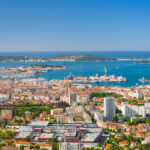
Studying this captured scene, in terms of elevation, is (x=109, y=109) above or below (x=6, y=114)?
above

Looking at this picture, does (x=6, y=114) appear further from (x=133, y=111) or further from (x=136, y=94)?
(x=136, y=94)

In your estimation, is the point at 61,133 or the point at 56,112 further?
the point at 56,112

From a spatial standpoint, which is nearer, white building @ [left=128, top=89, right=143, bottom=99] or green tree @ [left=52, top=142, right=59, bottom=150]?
green tree @ [left=52, top=142, right=59, bottom=150]

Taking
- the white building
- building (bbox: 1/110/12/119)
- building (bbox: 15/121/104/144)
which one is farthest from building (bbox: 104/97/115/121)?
the white building

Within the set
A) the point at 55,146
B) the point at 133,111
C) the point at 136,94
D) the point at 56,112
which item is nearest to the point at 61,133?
the point at 55,146

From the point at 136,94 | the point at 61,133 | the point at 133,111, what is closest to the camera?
the point at 61,133

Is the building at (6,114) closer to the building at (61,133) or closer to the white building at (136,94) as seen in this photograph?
the building at (61,133)

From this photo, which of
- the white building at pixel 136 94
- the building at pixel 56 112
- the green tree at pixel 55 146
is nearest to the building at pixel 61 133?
the green tree at pixel 55 146

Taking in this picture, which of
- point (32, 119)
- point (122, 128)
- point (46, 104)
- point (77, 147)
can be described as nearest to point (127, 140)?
point (122, 128)

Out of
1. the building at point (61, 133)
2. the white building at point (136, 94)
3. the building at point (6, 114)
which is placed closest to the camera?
the building at point (61, 133)

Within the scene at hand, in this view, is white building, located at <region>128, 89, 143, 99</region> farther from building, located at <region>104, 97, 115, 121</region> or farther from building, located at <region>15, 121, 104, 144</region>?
building, located at <region>15, 121, 104, 144</region>

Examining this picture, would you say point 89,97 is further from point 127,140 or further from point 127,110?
point 127,140

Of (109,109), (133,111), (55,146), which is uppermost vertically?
(109,109)
